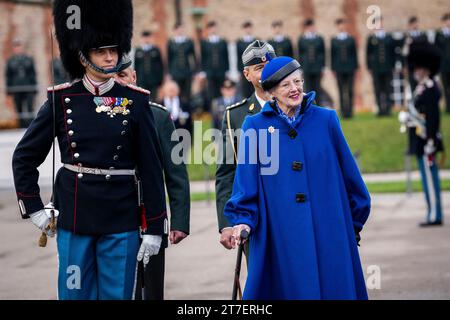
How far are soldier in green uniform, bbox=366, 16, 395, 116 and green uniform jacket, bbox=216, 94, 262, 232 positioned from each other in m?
18.8

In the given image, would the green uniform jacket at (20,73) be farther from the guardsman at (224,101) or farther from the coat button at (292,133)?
the coat button at (292,133)

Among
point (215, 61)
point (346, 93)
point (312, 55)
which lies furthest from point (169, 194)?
point (346, 93)

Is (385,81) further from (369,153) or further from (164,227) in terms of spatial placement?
(164,227)

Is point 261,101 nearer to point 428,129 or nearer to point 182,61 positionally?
point 428,129

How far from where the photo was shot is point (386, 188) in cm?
1680

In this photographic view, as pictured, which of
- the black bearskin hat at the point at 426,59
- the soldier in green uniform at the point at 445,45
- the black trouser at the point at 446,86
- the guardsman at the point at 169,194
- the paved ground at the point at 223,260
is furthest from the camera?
the soldier in green uniform at the point at 445,45

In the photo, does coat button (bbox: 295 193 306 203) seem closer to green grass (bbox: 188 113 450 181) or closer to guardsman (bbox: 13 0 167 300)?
guardsman (bbox: 13 0 167 300)

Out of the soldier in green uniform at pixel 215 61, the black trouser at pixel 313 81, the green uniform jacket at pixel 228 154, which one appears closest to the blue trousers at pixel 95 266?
the green uniform jacket at pixel 228 154

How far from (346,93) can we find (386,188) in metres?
9.76

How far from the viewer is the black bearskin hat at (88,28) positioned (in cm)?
630

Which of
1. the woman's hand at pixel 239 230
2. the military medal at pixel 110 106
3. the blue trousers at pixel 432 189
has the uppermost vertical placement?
the military medal at pixel 110 106

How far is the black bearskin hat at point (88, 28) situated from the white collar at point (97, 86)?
144 mm

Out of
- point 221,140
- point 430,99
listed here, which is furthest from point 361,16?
point 221,140

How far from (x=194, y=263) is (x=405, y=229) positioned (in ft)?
9.28
